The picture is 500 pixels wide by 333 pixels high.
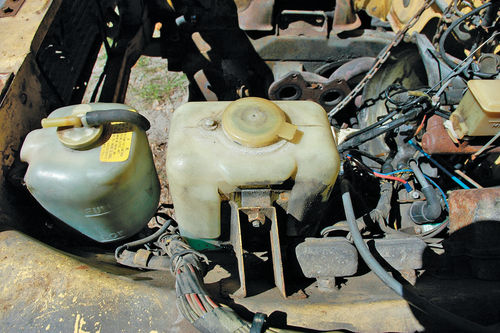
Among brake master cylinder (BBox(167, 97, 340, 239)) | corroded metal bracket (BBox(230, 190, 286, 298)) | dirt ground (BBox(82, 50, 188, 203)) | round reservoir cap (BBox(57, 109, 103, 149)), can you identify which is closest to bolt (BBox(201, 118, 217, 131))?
brake master cylinder (BBox(167, 97, 340, 239))

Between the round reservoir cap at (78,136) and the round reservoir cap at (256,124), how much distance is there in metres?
0.53

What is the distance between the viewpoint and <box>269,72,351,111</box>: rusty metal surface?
225 centimetres

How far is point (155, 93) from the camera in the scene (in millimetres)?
3512

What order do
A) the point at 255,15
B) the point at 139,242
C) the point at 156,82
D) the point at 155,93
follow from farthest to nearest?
1. the point at 156,82
2. the point at 155,93
3. the point at 255,15
4. the point at 139,242

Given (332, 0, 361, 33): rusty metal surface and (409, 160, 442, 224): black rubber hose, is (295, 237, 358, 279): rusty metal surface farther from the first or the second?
(332, 0, 361, 33): rusty metal surface

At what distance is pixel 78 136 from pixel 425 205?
1.65 m

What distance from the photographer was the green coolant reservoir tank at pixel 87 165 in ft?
4.31

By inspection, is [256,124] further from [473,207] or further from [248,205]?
[473,207]

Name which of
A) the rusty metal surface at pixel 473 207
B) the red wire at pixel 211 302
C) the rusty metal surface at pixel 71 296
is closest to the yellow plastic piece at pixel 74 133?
the rusty metal surface at pixel 71 296

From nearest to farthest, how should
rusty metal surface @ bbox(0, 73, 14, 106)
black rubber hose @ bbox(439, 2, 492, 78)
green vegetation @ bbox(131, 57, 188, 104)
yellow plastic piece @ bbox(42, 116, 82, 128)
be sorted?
yellow plastic piece @ bbox(42, 116, 82, 128) → rusty metal surface @ bbox(0, 73, 14, 106) → black rubber hose @ bbox(439, 2, 492, 78) → green vegetation @ bbox(131, 57, 188, 104)

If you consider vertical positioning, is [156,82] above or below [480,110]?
below

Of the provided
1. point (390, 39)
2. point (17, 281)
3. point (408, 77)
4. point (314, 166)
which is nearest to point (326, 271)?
point (314, 166)

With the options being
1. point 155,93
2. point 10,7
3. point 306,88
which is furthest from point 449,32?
point 155,93

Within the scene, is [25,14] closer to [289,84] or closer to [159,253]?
[159,253]
